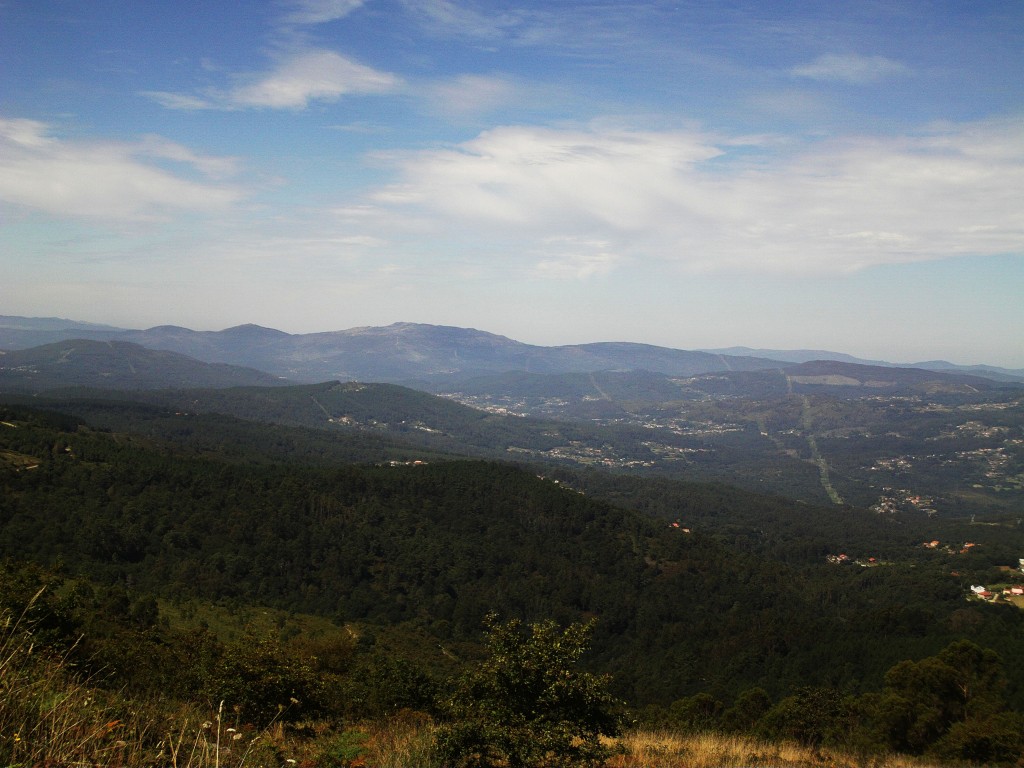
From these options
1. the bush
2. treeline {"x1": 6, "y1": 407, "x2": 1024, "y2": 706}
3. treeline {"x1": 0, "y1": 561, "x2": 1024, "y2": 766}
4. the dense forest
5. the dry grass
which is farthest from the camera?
treeline {"x1": 6, "y1": 407, "x2": 1024, "y2": 706}

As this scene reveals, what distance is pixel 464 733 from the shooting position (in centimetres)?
848

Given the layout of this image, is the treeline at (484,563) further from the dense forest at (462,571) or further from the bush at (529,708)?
the bush at (529,708)

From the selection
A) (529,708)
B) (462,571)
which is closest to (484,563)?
(462,571)

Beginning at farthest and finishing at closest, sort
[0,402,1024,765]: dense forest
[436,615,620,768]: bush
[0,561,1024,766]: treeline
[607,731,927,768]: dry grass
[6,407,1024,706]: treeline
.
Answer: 1. [6,407,1024,706]: treeline
2. [0,402,1024,765]: dense forest
3. [607,731,927,768]: dry grass
4. [436,615,620,768]: bush
5. [0,561,1024,766]: treeline

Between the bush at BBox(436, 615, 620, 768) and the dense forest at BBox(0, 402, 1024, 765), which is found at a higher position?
the bush at BBox(436, 615, 620, 768)

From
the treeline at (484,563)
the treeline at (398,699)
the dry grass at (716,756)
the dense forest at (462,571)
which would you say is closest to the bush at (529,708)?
the treeline at (398,699)

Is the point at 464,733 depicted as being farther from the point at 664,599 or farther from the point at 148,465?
the point at 148,465

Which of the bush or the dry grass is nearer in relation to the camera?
the bush

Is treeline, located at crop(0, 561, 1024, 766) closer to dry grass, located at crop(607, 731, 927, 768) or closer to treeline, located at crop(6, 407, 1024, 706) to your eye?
dry grass, located at crop(607, 731, 927, 768)

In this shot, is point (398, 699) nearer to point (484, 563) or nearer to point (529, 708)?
point (529, 708)

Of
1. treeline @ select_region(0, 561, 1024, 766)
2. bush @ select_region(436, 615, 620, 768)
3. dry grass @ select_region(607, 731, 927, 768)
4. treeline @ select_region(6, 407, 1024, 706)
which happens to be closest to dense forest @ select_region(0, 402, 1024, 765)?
treeline @ select_region(6, 407, 1024, 706)

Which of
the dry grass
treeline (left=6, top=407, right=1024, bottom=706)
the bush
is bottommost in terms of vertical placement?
treeline (left=6, top=407, right=1024, bottom=706)

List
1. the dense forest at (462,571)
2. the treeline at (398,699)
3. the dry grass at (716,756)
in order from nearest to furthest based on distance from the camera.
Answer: the treeline at (398,699)
the dry grass at (716,756)
the dense forest at (462,571)

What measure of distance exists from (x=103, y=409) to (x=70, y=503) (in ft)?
378
